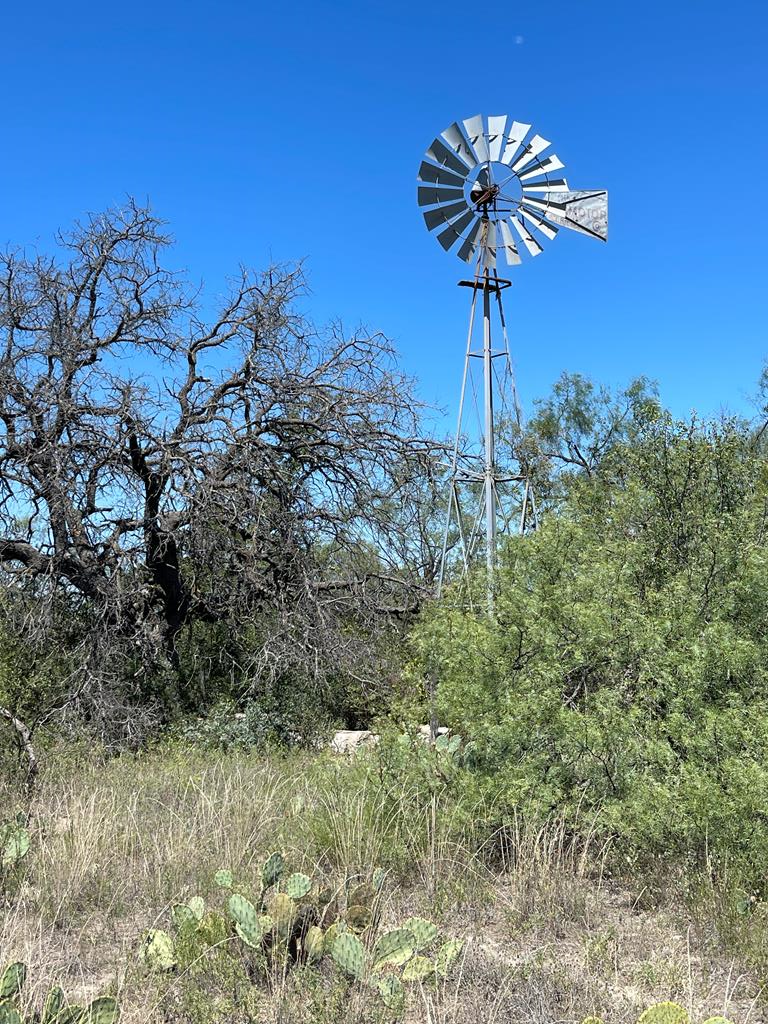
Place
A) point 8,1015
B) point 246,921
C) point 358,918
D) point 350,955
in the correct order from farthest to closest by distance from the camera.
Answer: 1. point 358,918
2. point 246,921
3. point 350,955
4. point 8,1015

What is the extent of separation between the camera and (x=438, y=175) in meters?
10.4

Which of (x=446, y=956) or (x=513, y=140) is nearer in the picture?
(x=446, y=956)

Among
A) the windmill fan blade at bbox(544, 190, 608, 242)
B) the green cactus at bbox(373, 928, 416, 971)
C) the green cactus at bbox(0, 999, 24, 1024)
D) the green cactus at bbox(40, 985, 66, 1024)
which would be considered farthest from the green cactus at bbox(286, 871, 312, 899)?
the windmill fan blade at bbox(544, 190, 608, 242)

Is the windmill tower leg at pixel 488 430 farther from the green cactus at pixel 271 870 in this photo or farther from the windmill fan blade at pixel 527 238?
the green cactus at pixel 271 870

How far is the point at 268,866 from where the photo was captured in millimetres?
4215

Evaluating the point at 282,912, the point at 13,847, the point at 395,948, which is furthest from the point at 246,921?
the point at 13,847

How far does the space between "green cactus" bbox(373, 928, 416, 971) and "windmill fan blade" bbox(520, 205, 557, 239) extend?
8639 millimetres

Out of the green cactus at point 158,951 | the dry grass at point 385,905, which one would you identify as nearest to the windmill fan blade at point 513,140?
the dry grass at point 385,905

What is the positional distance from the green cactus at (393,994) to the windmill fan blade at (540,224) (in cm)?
891

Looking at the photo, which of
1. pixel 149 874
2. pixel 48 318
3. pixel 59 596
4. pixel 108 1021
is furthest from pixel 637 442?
pixel 48 318

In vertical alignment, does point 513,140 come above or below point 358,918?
above

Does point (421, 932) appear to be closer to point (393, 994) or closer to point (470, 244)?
point (393, 994)

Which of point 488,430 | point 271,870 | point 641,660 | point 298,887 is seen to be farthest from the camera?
point 488,430

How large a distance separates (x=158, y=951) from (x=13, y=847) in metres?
1.45
